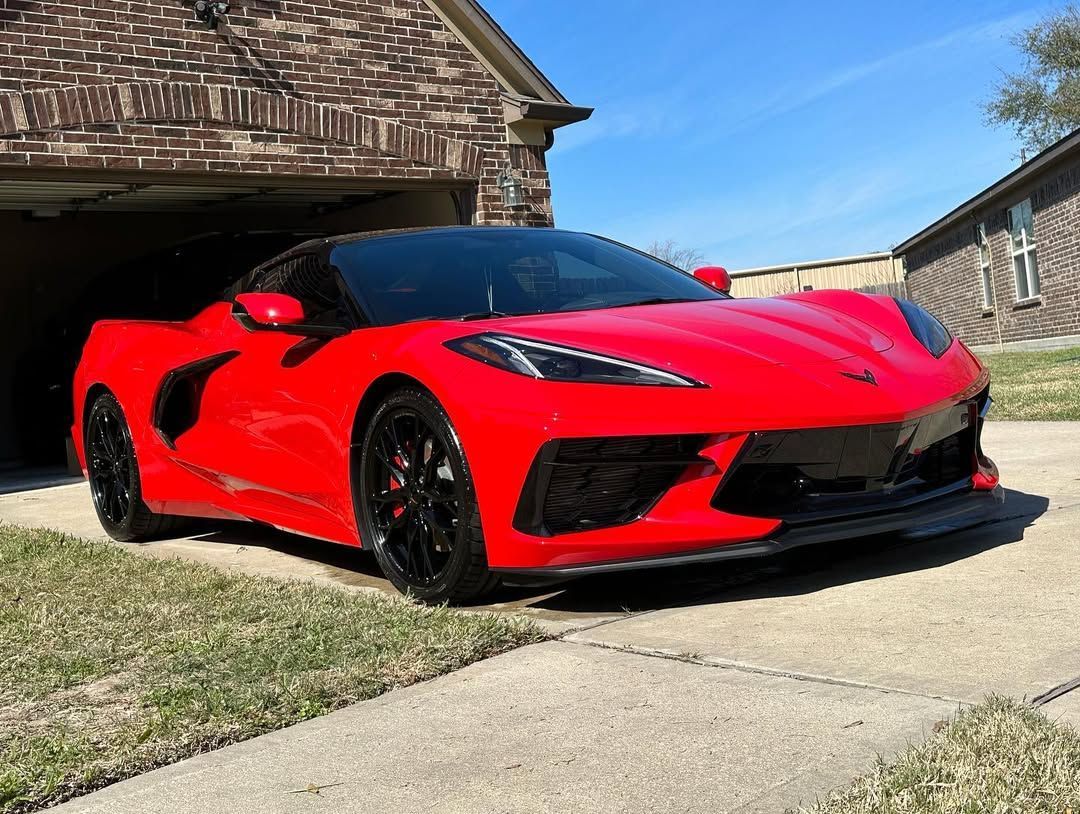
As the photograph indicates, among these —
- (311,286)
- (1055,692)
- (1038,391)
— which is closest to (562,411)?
(1055,692)

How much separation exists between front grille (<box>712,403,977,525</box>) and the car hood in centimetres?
28

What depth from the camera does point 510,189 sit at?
1183 cm

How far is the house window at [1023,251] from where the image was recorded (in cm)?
2328

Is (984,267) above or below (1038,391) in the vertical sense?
above

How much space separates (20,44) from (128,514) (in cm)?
491

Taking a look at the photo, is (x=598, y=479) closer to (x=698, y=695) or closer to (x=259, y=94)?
(x=698, y=695)

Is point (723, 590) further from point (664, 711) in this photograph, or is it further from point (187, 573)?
point (187, 573)

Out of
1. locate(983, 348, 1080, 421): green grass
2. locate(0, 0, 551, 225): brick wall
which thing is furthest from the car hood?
locate(0, 0, 551, 225): brick wall

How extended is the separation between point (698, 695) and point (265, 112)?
8780mm

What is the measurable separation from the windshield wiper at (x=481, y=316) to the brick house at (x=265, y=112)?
615 centimetres

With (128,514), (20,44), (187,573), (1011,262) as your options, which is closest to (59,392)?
(20,44)

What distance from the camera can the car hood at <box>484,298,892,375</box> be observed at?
380 centimetres

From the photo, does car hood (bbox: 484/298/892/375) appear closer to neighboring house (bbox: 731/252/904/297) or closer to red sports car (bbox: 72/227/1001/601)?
red sports car (bbox: 72/227/1001/601)

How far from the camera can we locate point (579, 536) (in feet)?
12.0
